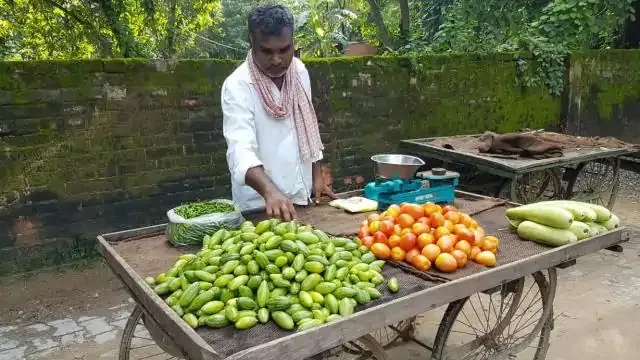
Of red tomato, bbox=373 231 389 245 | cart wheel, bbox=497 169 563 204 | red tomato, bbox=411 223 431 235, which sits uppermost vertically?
red tomato, bbox=411 223 431 235

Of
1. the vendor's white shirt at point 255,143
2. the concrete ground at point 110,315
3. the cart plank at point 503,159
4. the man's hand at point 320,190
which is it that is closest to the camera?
the vendor's white shirt at point 255,143

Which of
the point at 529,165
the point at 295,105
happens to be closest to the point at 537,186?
the point at 529,165

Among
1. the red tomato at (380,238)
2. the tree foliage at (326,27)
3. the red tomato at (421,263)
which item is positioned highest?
the tree foliage at (326,27)

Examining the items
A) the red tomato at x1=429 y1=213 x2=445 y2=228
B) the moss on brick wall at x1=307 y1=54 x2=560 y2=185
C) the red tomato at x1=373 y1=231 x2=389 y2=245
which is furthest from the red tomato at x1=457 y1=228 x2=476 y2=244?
the moss on brick wall at x1=307 y1=54 x2=560 y2=185

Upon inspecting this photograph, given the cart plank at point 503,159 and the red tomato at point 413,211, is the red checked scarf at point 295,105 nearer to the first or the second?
the red tomato at point 413,211

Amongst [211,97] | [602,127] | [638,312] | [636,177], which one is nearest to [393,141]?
[211,97]

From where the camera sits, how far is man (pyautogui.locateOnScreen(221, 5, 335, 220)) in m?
2.66

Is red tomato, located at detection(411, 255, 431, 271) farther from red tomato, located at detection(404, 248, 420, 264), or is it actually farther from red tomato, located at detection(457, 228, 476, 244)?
red tomato, located at detection(457, 228, 476, 244)

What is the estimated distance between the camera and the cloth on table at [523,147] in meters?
5.14

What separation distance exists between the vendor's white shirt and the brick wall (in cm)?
209

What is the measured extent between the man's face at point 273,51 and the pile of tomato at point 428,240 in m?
0.94

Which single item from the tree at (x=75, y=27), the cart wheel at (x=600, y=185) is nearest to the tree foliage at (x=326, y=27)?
the tree at (x=75, y=27)

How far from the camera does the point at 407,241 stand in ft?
7.41

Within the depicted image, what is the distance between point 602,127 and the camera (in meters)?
8.35
